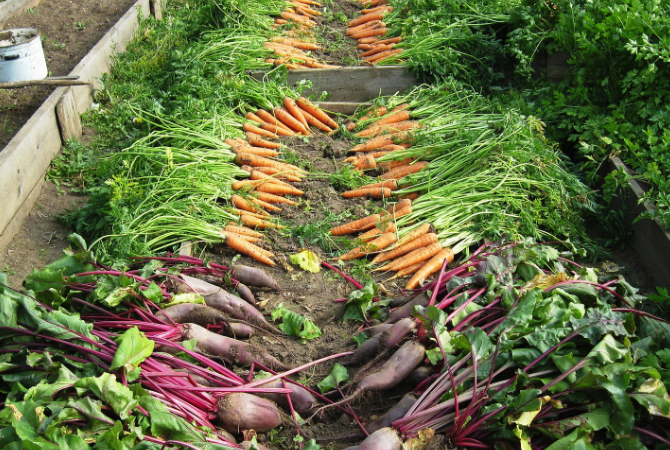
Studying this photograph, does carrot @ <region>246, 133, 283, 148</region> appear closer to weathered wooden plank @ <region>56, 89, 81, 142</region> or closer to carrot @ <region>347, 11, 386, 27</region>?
weathered wooden plank @ <region>56, 89, 81, 142</region>

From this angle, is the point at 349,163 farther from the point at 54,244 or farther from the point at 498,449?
the point at 498,449

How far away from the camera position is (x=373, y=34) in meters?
6.29

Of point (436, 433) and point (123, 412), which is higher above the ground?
point (123, 412)

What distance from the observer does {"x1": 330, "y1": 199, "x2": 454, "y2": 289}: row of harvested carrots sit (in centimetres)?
348

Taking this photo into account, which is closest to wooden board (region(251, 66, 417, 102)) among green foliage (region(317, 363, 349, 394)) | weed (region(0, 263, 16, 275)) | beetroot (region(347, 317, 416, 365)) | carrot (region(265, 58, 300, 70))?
carrot (region(265, 58, 300, 70))

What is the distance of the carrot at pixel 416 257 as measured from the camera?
3.53m

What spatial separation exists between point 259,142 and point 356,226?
1.36m

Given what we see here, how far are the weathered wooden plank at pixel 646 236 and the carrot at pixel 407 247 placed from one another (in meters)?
1.29

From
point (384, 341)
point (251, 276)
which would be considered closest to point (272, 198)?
point (251, 276)

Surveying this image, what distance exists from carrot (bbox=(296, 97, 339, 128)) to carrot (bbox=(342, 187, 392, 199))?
1117 mm

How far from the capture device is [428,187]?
3.96 meters

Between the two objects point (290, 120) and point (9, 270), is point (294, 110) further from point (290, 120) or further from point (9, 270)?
point (9, 270)

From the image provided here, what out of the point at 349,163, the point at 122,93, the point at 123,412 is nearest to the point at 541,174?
the point at 349,163

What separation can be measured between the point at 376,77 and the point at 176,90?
191 centimetres
